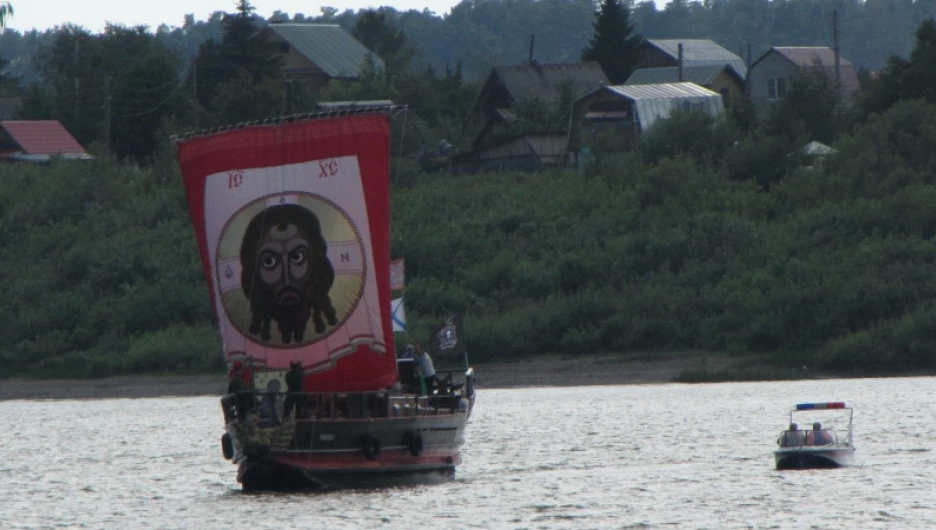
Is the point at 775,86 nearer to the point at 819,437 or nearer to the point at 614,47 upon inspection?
the point at 614,47

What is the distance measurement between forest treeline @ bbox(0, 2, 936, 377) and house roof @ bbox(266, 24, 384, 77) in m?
31.0

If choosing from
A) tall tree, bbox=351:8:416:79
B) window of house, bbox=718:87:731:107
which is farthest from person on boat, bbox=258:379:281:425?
tall tree, bbox=351:8:416:79

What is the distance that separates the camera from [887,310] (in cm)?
4681

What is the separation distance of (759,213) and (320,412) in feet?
108

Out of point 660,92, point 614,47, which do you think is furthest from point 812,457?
point 614,47

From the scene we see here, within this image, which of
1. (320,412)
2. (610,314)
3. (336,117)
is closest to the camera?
(320,412)

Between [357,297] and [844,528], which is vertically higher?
[357,297]

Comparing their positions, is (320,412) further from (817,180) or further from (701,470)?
(817,180)

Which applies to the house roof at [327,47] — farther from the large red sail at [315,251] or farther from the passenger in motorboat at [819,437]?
the large red sail at [315,251]

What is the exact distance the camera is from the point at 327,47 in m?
102

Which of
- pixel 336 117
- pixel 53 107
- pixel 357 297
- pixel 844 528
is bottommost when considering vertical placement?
pixel 844 528

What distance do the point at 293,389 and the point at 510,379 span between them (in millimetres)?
23100

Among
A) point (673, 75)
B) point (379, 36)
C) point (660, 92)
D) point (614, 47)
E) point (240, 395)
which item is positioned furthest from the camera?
point (379, 36)

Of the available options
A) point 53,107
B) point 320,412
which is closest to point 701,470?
point 320,412
